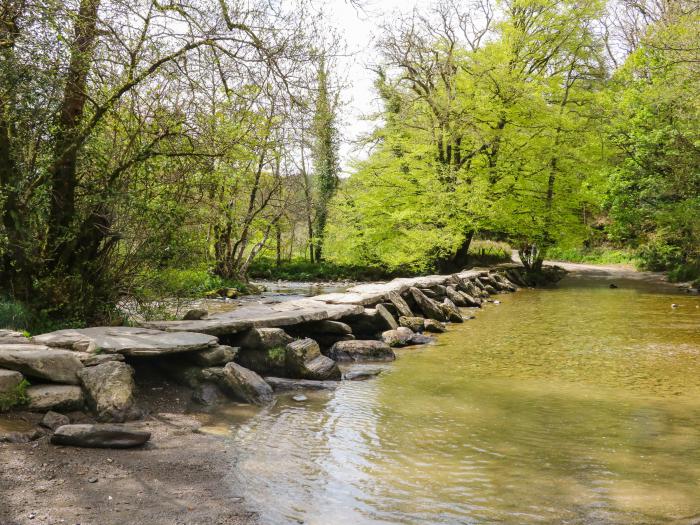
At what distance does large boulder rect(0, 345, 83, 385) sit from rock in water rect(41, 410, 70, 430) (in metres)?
0.42

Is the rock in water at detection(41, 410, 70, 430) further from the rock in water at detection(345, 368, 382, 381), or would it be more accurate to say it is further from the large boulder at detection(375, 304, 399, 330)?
the large boulder at detection(375, 304, 399, 330)

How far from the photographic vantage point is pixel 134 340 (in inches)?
236

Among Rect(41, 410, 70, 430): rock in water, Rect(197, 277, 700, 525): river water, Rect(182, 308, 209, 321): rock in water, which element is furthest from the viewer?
Rect(182, 308, 209, 321): rock in water

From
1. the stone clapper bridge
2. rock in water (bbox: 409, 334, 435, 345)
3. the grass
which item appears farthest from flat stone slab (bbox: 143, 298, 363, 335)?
the grass

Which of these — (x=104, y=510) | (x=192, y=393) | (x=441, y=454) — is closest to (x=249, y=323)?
(x=192, y=393)

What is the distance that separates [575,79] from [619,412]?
66.3 ft

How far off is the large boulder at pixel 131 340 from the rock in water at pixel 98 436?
1325mm

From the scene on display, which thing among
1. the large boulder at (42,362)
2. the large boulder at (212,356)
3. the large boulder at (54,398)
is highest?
the large boulder at (42,362)

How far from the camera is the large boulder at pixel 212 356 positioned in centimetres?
636

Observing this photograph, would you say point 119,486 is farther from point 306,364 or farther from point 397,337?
point 397,337

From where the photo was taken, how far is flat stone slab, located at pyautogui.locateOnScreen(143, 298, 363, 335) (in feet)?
23.2

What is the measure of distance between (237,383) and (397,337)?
428 centimetres

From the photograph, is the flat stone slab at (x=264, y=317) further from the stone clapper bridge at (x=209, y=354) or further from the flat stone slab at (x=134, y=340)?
the flat stone slab at (x=134, y=340)

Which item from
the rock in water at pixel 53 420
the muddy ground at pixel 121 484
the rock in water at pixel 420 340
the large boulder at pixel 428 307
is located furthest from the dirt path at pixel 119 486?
the large boulder at pixel 428 307
